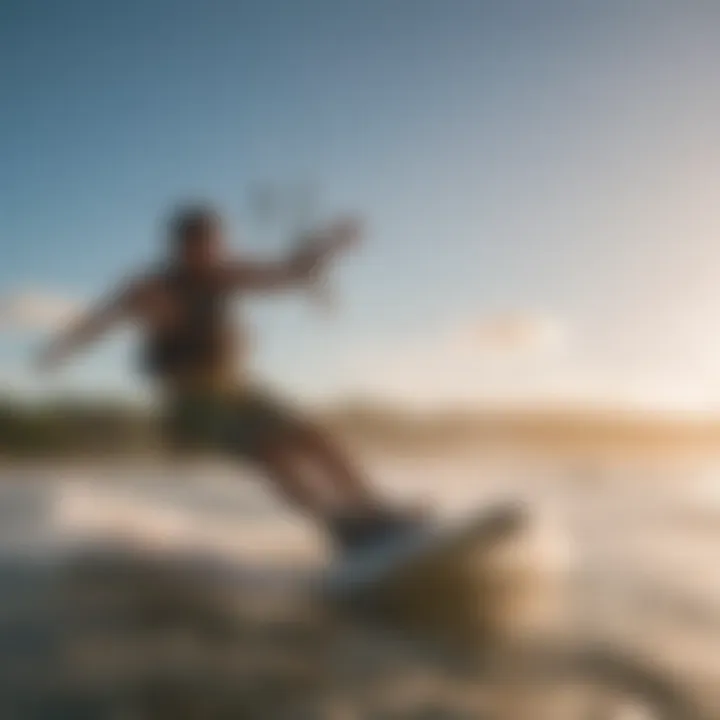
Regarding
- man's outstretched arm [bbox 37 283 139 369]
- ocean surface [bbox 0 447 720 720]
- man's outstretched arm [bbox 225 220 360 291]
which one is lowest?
ocean surface [bbox 0 447 720 720]

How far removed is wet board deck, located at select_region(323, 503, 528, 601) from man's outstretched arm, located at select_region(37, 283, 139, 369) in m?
0.39

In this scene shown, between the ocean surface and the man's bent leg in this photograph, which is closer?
the ocean surface

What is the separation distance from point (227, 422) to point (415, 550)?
267 millimetres

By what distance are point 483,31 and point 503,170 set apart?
171mm

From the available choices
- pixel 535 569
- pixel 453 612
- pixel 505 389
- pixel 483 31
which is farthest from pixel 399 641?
pixel 483 31

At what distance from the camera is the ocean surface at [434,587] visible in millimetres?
916

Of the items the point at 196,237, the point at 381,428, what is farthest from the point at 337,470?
the point at 196,237

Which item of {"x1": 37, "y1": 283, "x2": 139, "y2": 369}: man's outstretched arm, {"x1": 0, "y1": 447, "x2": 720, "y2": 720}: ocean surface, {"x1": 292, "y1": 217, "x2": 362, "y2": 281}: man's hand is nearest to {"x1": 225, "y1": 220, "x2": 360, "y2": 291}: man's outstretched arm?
{"x1": 292, "y1": 217, "x2": 362, "y2": 281}: man's hand

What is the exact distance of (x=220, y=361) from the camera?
1.03m

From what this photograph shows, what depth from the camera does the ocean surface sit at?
92cm

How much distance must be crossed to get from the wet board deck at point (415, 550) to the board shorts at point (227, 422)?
171 millimetres

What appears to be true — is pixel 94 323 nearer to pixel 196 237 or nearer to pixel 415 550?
pixel 196 237

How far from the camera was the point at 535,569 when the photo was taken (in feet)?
3.36

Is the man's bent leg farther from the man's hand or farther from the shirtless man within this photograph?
the man's hand
